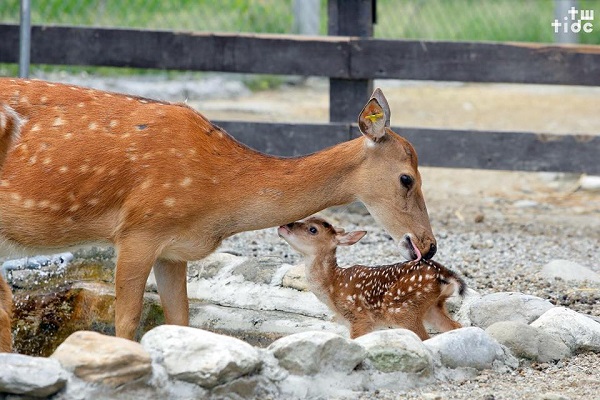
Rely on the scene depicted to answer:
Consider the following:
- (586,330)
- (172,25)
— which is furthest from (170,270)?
(172,25)

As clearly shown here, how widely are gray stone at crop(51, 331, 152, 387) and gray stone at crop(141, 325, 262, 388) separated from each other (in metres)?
0.11

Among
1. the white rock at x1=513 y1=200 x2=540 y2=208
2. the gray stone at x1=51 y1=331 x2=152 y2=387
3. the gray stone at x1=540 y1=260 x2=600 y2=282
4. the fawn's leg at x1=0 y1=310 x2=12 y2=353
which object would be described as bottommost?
the white rock at x1=513 y1=200 x2=540 y2=208

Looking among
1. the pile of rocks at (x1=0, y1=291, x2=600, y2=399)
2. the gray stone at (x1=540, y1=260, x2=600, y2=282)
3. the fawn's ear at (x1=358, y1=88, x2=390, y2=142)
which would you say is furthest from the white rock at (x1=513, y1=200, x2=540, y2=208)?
the fawn's ear at (x1=358, y1=88, x2=390, y2=142)

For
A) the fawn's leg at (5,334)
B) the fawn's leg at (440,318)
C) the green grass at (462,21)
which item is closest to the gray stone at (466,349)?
the fawn's leg at (440,318)

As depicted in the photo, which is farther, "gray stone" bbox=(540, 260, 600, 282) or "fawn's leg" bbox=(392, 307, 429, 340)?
"gray stone" bbox=(540, 260, 600, 282)

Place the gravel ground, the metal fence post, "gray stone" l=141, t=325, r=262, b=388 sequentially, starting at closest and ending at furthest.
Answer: "gray stone" l=141, t=325, r=262, b=388 → the gravel ground → the metal fence post

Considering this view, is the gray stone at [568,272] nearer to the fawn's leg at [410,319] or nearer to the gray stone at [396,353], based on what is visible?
the fawn's leg at [410,319]

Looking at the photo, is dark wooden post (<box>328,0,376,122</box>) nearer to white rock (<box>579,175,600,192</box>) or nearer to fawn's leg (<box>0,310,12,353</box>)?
white rock (<box>579,175,600,192</box>)

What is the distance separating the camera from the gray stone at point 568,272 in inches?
285

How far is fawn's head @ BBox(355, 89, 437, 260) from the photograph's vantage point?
5.85 metres

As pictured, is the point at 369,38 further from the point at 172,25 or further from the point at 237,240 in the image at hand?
the point at 172,25

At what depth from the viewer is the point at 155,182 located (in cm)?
557

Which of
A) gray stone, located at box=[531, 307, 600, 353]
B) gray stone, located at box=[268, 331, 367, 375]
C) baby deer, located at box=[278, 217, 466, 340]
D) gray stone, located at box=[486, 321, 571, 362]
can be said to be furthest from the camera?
baby deer, located at box=[278, 217, 466, 340]

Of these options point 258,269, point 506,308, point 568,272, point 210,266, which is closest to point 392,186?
point 506,308
